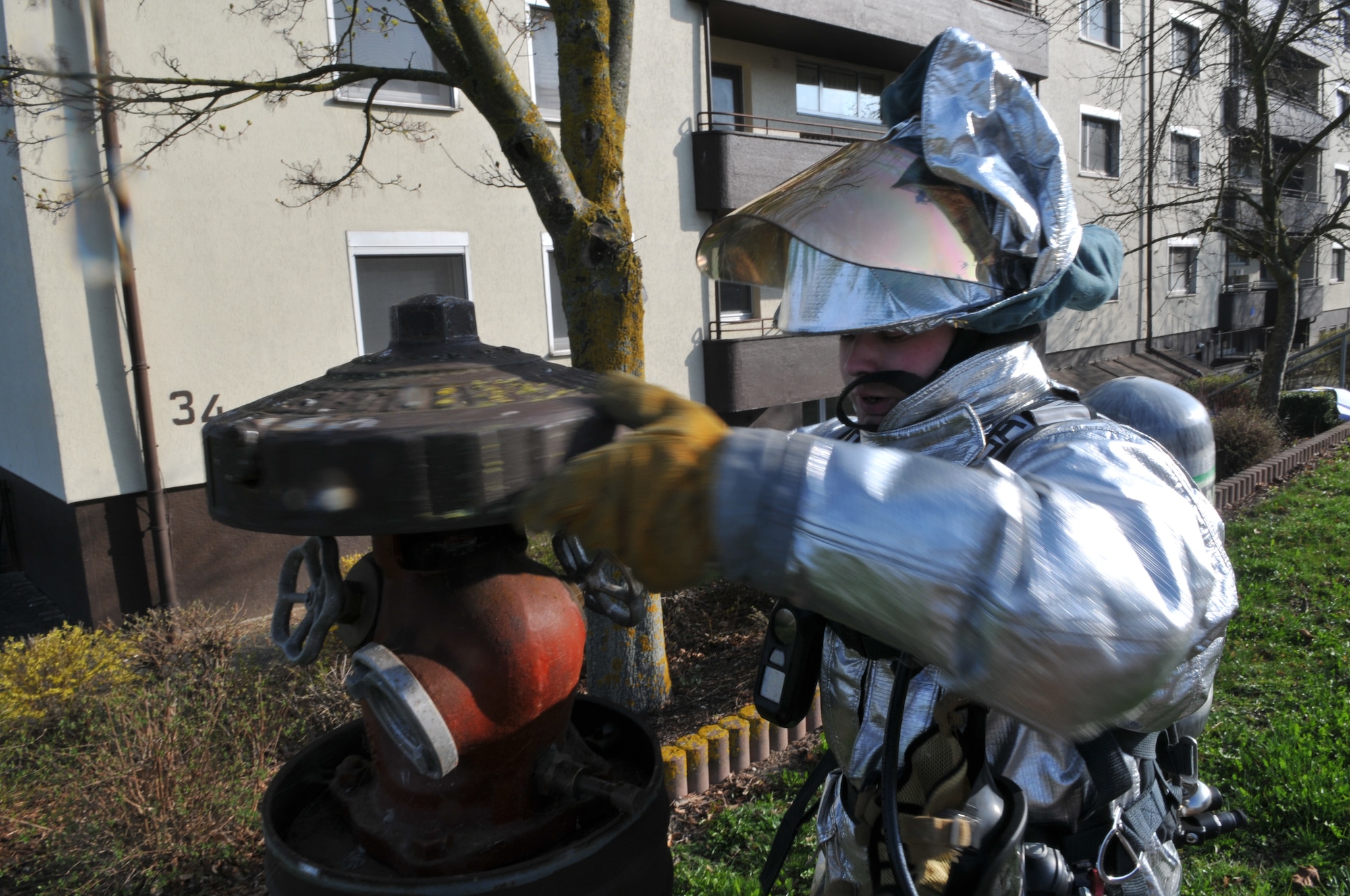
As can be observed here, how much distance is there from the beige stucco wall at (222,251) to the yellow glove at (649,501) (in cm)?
628

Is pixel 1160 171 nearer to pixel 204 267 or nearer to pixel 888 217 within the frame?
pixel 204 267

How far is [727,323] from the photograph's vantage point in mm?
10320

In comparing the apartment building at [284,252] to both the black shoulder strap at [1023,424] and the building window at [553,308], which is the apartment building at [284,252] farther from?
the black shoulder strap at [1023,424]

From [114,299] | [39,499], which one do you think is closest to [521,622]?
[114,299]

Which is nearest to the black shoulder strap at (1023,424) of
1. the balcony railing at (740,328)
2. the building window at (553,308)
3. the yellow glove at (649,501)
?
the yellow glove at (649,501)

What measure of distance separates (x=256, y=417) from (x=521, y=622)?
581mm

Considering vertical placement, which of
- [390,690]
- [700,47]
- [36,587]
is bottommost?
[36,587]

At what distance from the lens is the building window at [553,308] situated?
8625 mm

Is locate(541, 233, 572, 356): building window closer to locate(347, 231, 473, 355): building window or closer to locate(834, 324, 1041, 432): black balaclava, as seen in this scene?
locate(347, 231, 473, 355): building window

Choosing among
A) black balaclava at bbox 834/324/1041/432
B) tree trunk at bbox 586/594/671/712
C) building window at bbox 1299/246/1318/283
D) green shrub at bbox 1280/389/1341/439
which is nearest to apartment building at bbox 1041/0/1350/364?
building window at bbox 1299/246/1318/283

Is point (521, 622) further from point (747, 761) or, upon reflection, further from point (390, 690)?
point (747, 761)

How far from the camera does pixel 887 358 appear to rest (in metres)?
1.39

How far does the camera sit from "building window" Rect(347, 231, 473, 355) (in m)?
7.55

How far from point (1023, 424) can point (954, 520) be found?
0.56 m
